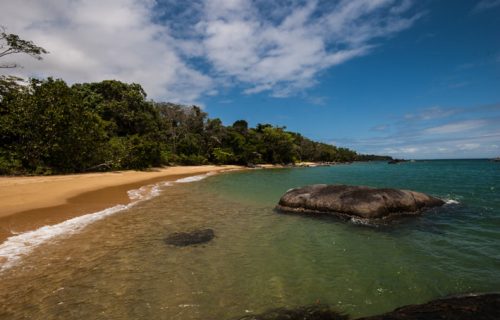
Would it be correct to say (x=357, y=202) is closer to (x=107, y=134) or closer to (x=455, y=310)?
(x=455, y=310)

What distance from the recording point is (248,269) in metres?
7.04

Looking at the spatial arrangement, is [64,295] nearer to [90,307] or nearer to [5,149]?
[90,307]

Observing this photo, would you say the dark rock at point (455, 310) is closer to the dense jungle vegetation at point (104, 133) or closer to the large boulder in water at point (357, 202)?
the large boulder in water at point (357, 202)

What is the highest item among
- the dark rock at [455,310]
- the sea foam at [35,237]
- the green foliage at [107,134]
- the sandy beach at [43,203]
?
the green foliage at [107,134]

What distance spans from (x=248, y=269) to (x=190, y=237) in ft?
10.7

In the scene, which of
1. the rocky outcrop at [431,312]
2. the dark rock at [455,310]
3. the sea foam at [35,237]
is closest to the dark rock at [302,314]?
the rocky outcrop at [431,312]

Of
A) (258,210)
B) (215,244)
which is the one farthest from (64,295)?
(258,210)

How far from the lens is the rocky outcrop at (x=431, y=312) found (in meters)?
3.93

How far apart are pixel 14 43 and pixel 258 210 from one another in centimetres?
2843

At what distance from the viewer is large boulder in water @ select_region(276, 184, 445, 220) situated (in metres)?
12.1

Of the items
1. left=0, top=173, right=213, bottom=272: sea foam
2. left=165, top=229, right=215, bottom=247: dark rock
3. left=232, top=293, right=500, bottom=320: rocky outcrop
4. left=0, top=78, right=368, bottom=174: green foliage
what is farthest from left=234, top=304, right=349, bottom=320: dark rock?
left=0, top=78, right=368, bottom=174: green foliage

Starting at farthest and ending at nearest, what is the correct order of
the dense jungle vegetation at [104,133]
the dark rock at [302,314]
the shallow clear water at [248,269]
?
the dense jungle vegetation at [104,133], the shallow clear water at [248,269], the dark rock at [302,314]

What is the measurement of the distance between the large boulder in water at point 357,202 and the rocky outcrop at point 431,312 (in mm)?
7465

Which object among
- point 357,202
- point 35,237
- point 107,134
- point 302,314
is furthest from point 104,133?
point 302,314
